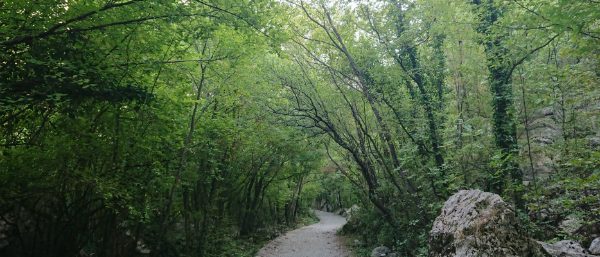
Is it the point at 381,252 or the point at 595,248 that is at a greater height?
the point at 595,248

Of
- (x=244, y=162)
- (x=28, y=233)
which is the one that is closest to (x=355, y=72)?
(x=244, y=162)

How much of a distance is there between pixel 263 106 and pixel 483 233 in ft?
31.8

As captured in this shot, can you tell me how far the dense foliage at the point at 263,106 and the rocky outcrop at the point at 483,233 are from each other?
144cm

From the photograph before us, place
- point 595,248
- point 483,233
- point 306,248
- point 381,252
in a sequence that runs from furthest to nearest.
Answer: point 306,248, point 381,252, point 595,248, point 483,233

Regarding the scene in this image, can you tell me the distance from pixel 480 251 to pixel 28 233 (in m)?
9.72

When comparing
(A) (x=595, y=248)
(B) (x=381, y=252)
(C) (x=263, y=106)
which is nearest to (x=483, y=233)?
(A) (x=595, y=248)

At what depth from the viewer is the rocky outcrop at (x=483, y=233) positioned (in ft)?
16.3

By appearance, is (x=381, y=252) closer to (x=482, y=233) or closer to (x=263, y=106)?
(x=263, y=106)

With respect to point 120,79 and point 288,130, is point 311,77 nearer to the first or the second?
point 288,130

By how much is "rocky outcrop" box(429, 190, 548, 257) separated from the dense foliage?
1.44m

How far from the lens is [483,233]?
5.10m

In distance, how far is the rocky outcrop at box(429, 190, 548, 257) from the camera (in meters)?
4.96

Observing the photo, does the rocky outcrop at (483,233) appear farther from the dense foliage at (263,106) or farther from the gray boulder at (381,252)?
the gray boulder at (381,252)

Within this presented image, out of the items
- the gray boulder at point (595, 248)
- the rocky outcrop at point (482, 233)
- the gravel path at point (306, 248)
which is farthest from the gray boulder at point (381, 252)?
the rocky outcrop at point (482, 233)
